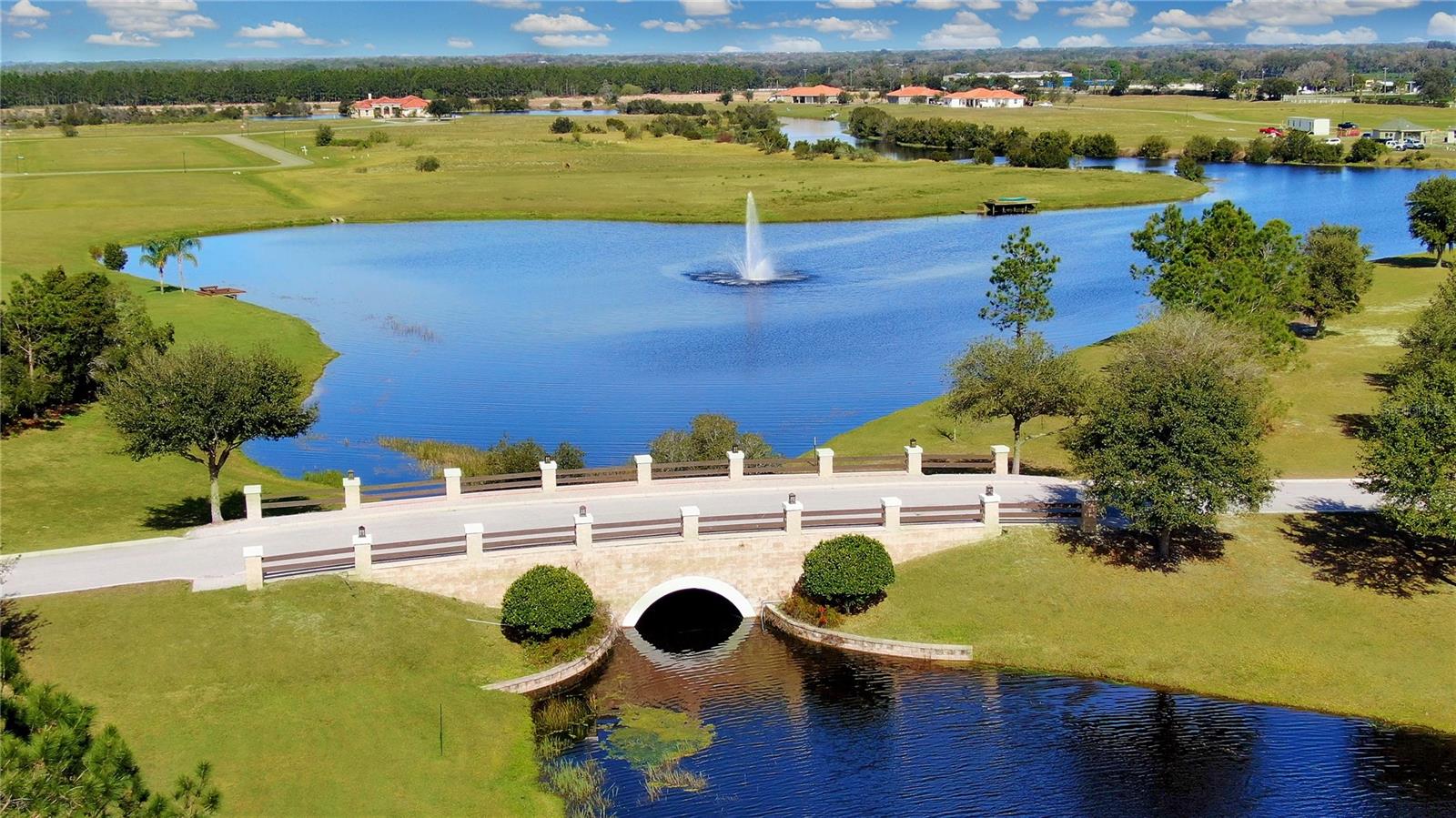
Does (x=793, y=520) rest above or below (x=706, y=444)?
above

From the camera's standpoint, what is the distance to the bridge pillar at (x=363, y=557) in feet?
104

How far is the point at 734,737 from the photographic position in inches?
1144

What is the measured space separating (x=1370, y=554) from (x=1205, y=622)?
627 cm

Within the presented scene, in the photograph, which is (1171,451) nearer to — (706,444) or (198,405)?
(706,444)

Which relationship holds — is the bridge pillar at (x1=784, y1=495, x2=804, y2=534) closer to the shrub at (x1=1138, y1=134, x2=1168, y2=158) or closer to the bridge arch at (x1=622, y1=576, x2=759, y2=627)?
the bridge arch at (x1=622, y1=576, x2=759, y2=627)

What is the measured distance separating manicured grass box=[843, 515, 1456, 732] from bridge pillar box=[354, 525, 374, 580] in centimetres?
1258

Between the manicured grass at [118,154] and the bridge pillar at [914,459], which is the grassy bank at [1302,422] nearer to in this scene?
the bridge pillar at [914,459]

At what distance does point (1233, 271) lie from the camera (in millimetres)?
55688

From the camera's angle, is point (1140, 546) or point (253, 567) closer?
point (253, 567)

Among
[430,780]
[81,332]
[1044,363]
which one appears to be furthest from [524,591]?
[81,332]

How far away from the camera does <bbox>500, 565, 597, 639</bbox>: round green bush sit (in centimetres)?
3109

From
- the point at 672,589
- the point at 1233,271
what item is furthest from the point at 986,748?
the point at 1233,271

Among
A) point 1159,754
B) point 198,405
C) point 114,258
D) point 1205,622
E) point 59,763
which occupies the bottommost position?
point 1159,754

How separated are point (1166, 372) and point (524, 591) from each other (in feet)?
62.4
